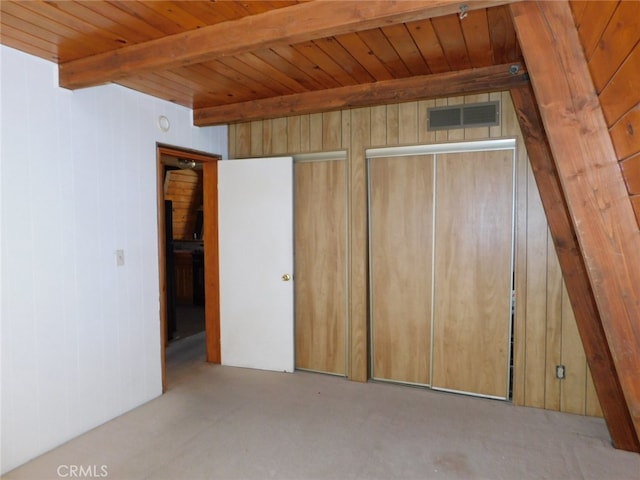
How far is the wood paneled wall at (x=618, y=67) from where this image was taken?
924 mm

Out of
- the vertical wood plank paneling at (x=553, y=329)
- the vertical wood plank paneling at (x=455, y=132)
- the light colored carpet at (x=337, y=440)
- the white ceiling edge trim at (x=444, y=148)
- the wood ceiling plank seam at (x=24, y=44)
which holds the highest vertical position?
the wood ceiling plank seam at (x=24, y=44)

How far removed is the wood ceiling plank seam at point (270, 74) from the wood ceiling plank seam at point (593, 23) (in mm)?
1789

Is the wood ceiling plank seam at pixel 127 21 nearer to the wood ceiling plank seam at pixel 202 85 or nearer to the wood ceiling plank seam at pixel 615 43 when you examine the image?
the wood ceiling plank seam at pixel 202 85

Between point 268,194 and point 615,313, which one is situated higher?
point 268,194

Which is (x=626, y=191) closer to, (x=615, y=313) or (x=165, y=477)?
(x=615, y=313)

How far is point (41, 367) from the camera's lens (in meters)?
2.43

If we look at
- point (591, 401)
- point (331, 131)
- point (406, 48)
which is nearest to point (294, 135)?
point (331, 131)

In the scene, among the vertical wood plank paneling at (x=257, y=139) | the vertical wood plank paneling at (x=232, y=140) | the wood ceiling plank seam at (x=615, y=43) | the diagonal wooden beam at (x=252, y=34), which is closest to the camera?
the wood ceiling plank seam at (x=615, y=43)

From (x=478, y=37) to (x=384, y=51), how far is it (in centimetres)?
54

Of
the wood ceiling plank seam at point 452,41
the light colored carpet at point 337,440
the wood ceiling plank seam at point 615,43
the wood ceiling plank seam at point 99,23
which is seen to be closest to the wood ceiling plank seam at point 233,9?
the wood ceiling plank seam at point 99,23

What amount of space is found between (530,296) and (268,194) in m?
2.37

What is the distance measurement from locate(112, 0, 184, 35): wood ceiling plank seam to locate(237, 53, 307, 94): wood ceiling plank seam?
439 mm

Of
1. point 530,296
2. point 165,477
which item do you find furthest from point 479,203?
point 165,477

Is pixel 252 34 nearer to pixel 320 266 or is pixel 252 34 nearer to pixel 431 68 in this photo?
pixel 431 68
